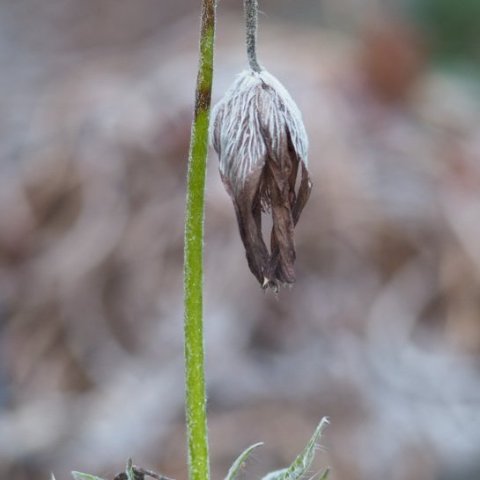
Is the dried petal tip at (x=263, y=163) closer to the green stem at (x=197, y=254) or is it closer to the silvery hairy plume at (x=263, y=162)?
the silvery hairy plume at (x=263, y=162)

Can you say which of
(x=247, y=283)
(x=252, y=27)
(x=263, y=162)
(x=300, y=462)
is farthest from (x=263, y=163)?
(x=247, y=283)

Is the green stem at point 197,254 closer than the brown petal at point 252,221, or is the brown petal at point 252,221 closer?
the green stem at point 197,254

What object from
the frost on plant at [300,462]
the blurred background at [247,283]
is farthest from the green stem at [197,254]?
the blurred background at [247,283]

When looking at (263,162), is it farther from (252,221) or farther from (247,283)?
(247,283)

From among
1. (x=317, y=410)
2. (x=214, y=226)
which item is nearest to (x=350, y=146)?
(x=214, y=226)

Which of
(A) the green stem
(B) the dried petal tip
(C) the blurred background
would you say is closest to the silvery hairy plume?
(B) the dried petal tip

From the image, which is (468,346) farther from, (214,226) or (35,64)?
(35,64)

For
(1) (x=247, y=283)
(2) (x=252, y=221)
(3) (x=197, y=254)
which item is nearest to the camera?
Result: (3) (x=197, y=254)

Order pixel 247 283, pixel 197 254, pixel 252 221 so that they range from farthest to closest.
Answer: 1. pixel 247 283
2. pixel 252 221
3. pixel 197 254
